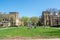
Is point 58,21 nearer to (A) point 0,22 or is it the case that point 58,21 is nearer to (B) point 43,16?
(B) point 43,16

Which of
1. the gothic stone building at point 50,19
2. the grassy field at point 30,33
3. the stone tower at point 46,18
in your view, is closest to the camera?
the grassy field at point 30,33

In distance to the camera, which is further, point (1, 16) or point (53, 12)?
point (53, 12)

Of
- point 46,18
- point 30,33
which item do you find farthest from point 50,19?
point 30,33

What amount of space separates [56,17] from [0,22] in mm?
42177

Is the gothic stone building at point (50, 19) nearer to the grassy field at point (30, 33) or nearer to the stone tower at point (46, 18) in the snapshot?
the stone tower at point (46, 18)

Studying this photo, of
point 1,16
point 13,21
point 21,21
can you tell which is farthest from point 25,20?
point 1,16

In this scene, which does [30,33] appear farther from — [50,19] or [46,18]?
[46,18]

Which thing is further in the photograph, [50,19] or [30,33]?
[50,19]

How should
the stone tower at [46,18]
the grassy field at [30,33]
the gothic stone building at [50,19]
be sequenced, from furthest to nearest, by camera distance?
the stone tower at [46,18] < the gothic stone building at [50,19] < the grassy field at [30,33]

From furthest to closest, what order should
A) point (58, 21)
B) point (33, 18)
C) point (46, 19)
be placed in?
point (33, 18)
point (46, 19)
point (58, 21)

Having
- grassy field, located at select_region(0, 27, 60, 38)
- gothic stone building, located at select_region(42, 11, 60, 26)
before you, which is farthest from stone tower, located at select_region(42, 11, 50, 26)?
grassy field, located at select_region(0, 27, 60, 38)

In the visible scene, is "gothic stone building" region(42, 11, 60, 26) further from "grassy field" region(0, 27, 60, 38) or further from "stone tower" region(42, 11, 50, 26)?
"grassy field" region(0, 27, 60, 38)

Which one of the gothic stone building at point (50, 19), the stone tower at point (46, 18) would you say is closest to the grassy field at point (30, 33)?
the gothic stone building at point (50, 19)

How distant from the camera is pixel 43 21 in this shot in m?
138
